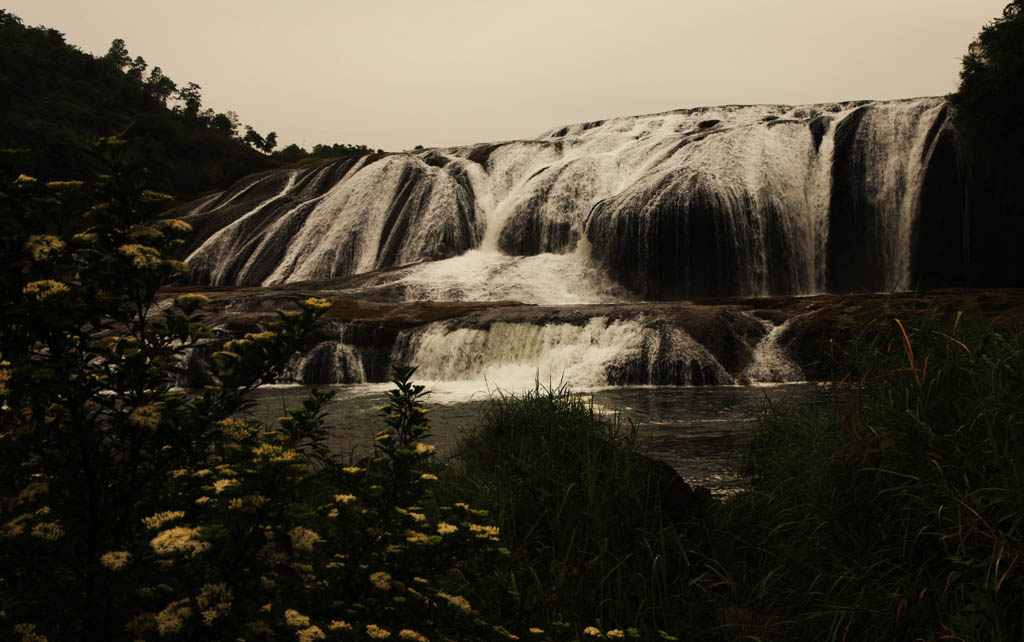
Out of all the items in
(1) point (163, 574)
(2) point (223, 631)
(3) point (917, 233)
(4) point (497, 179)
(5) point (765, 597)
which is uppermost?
(4) point (497, 179)

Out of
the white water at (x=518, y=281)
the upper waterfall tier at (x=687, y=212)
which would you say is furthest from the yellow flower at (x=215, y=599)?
the upper waterfall tier at (x=687, y=212)

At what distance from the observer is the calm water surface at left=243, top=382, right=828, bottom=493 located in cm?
621

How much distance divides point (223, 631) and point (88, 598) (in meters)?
0.35

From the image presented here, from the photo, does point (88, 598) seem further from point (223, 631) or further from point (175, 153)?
point (175, 153)

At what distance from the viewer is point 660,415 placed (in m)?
9.43

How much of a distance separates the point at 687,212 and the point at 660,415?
1345cm

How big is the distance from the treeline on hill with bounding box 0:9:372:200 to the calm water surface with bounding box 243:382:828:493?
3387 centimetres

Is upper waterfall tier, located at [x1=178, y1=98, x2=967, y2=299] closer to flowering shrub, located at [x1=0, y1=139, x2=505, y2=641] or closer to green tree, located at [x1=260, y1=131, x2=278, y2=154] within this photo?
flowering shrub, located at [x1=0, y1=139, x2=505, y2=641]

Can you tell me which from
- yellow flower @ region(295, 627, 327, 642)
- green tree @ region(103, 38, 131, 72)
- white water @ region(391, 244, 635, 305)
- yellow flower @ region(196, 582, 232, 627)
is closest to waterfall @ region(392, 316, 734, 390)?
white water @ region(391, 244, 635, 305)

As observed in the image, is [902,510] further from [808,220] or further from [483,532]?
[808,220]

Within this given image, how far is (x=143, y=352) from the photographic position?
2027mm

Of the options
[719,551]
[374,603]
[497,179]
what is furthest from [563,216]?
[374,603]

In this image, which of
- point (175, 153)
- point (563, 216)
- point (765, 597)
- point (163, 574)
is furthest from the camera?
point (175, 153)

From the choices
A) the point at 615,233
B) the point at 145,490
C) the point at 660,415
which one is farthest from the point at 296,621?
the point at 615,233
